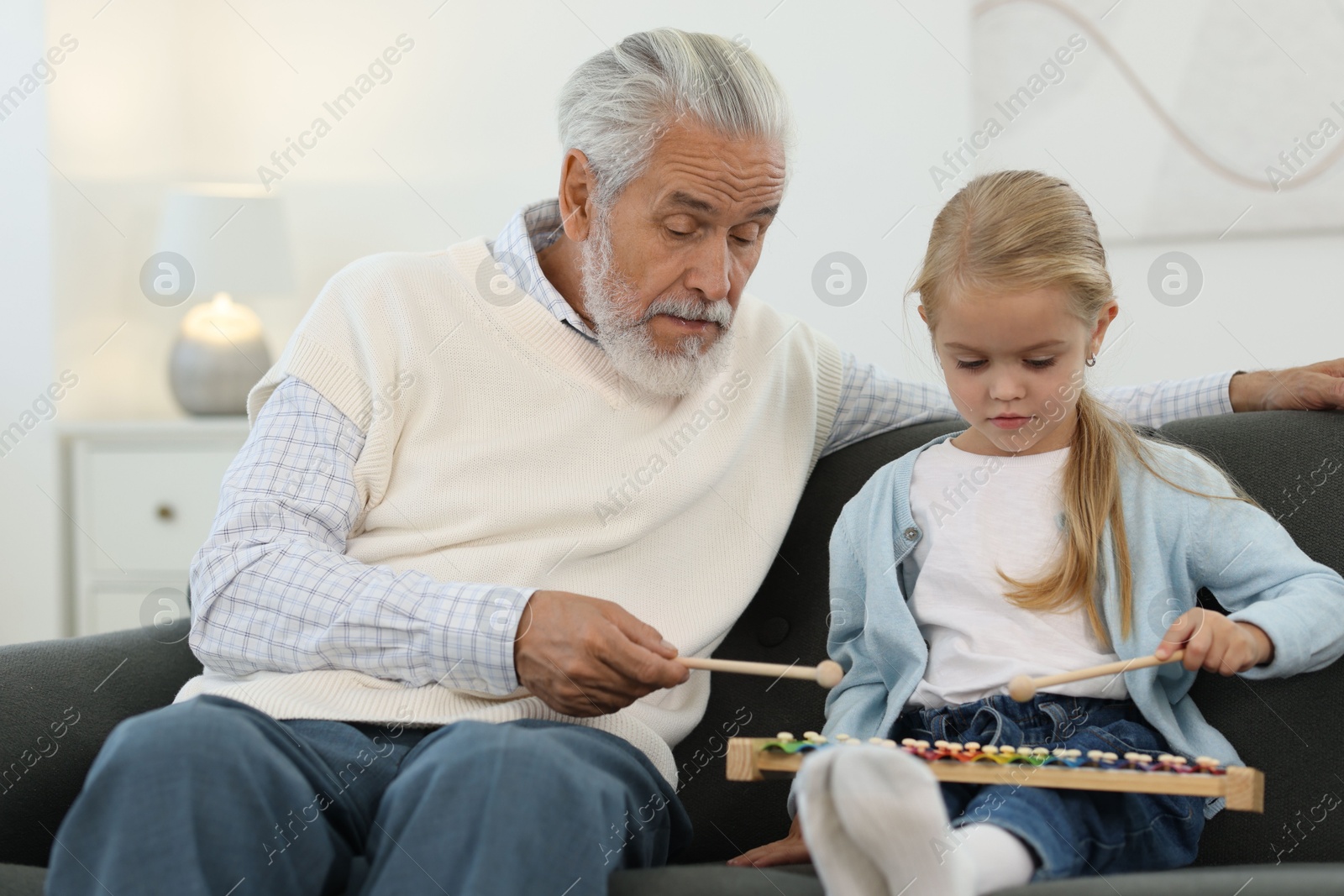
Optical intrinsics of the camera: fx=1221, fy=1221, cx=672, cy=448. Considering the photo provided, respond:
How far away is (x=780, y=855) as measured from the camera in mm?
1161

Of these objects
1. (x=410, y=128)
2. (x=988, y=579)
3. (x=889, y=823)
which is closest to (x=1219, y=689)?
(x=988, y=579)

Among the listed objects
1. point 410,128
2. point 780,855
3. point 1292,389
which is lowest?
point 780,855

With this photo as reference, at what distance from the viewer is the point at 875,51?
2.78 m

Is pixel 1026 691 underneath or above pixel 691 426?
underneath

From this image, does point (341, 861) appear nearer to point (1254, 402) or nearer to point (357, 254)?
point (1254, 402)

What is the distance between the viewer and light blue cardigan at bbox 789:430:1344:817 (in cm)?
111

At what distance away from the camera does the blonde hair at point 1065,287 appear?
3.98ft

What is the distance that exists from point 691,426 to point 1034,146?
4.98 feet

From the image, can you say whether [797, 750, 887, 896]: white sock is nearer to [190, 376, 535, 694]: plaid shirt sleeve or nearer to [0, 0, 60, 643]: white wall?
[190, 376, 535, 694]: plaid shirt sleeve

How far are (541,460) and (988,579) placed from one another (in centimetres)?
52

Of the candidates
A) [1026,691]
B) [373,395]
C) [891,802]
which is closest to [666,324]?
[373,395]

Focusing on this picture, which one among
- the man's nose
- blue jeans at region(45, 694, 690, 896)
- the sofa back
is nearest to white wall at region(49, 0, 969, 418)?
the sofa back

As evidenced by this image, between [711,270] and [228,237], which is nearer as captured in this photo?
[711,270]

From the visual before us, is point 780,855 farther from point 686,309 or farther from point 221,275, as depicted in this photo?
point 221,275
